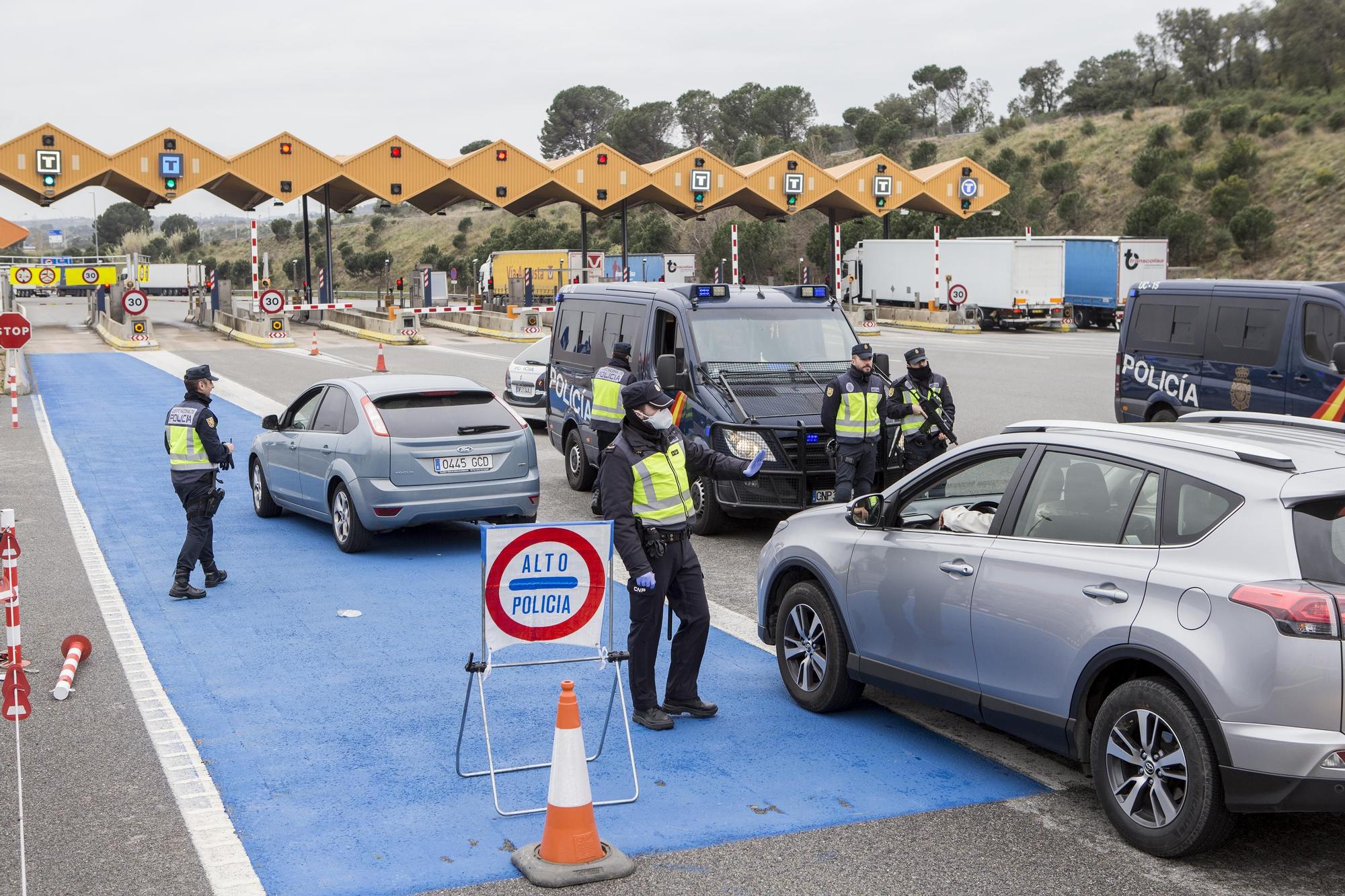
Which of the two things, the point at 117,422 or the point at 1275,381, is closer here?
the point at 1275,381

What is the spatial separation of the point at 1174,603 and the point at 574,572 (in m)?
2.66

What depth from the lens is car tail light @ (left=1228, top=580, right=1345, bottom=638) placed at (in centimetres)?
465

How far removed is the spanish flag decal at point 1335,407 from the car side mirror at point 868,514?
289 inches

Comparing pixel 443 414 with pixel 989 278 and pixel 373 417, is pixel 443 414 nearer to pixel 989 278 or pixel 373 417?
pixel 373 417

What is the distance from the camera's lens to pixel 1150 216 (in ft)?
202

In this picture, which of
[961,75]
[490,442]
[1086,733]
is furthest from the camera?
[961,75]

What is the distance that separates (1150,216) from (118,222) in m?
143

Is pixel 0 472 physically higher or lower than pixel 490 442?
lower

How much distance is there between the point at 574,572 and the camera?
20.6 ft

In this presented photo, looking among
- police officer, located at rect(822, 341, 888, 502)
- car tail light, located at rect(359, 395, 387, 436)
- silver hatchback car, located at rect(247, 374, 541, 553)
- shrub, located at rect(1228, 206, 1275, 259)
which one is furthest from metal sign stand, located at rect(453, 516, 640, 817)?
shrub, located at rect(1228, 206, 1275, 259)

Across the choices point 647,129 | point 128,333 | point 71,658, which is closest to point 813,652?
point 71,658

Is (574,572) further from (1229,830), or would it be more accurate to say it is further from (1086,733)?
(1229,830)

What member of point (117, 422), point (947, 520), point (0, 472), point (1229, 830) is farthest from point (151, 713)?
point (117, 422)

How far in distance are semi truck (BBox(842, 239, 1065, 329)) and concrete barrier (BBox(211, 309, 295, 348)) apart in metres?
23.2
